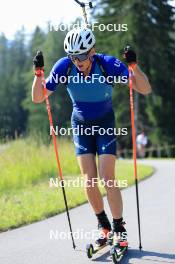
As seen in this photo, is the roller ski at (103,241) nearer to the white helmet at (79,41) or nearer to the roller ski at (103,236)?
the roller ski at (103,236)

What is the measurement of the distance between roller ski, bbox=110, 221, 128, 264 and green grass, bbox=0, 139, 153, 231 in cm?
241

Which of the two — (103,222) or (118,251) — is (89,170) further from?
(118,251)

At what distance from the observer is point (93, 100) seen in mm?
6363

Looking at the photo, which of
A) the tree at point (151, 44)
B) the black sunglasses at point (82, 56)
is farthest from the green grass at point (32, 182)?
the tree at point (151, 44)

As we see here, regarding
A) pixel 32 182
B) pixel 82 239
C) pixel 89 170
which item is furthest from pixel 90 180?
pixel 32 182

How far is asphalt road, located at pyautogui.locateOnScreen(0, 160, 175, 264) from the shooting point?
6141 millimetres

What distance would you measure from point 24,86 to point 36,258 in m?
81.9

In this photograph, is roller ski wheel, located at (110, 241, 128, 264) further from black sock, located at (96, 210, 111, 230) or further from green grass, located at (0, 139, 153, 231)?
green grass, located at (0, 139, 153, 231)

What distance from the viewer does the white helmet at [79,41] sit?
20.1 feet

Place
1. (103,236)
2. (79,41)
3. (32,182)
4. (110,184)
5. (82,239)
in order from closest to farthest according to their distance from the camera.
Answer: (79,41)
(110,184)
(103,236)
(82,239)
(32,182)

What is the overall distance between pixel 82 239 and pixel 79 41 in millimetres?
2434

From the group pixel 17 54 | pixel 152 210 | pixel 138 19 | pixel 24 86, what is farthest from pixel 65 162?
pixel 17 54

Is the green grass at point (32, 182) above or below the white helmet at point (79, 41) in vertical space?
below

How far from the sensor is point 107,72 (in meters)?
6.20
